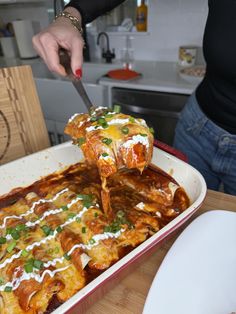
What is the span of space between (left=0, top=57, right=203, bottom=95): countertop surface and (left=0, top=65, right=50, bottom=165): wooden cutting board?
1.12m

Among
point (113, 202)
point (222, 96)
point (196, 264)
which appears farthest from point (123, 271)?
point (222, 96)

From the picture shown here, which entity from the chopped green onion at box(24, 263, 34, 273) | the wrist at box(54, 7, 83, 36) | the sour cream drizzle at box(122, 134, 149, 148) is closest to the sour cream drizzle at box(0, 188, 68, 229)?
the chopped green onion at box(24, 263, 34, 273)

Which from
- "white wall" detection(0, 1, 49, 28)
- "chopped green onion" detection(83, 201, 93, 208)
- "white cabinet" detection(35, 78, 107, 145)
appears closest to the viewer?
"chopped green onion" detection(83, 201, 93, 208)

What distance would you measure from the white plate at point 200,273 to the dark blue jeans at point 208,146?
326mm

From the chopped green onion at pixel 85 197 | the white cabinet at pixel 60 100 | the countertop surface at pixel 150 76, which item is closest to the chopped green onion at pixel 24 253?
the chopped green onion at pixel 85 197

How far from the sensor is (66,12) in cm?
102

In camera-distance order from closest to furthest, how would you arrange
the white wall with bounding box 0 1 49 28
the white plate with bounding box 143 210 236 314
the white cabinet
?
the white plate with bounding box 143 210 236 314 < the white cabinet < the white wall with bounding box 0 1 49 28

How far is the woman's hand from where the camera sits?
882mm

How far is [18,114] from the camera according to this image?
1028mm

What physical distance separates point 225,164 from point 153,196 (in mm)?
278

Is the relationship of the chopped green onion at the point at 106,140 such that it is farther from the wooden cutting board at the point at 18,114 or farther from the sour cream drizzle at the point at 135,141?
the wooden cutting board at the point at 18,114

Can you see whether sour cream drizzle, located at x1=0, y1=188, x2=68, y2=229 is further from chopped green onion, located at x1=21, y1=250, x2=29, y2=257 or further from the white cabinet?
the white cabinet

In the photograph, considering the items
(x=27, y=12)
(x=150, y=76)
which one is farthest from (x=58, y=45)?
(x=27, y=12)

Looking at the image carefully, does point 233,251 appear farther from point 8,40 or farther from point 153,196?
point 8,40
